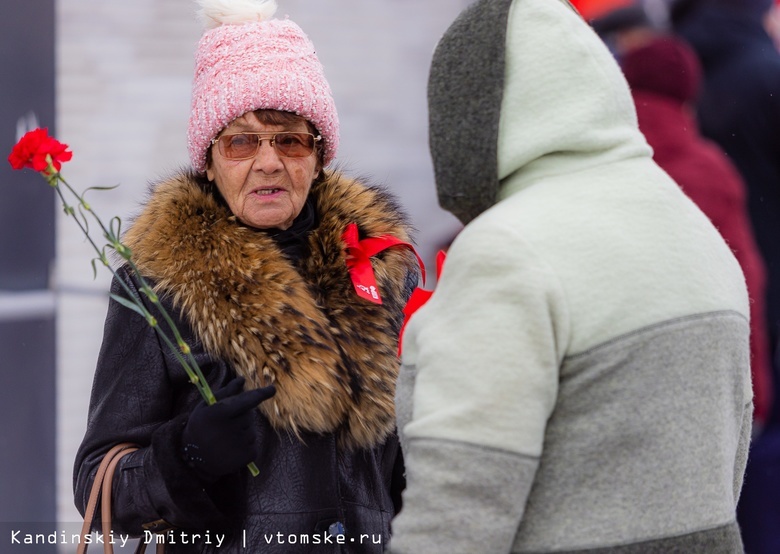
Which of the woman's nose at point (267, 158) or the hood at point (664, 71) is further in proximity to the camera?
the hood at point (664, 71)

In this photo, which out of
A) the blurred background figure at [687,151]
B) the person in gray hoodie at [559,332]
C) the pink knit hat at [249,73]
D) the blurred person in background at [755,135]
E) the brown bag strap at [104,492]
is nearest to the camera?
the person in gray hoodie at [559,332]

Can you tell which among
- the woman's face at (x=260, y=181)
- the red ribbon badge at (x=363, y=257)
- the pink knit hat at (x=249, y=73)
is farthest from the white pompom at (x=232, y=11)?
the red ribbon badge at (x=363, y=257)

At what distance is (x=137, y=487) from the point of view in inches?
85.5

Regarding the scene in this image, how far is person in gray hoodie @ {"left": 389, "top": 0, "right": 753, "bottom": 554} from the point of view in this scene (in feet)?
5.06

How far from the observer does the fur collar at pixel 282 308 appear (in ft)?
7.34

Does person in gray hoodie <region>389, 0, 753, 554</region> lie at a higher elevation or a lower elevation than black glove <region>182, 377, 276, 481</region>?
higher

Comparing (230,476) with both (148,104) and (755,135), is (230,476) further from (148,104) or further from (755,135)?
(755,135)

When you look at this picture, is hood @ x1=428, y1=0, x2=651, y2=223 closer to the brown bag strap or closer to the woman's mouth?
the woman's mouth

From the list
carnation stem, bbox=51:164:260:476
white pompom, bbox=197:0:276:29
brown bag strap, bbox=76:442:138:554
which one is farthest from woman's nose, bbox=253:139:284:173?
brown bag strap, bbox=76:442:138:554

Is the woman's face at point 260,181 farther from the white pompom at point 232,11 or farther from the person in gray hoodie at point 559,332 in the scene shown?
the person in gray hoodie at point 559,332

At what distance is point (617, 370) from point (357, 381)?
854 millimetres

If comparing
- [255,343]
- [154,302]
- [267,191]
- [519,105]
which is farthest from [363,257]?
[519,105]

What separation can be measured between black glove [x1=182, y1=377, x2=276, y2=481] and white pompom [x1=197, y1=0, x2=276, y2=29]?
835 mm

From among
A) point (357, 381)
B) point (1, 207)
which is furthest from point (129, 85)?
point (357, 381)
